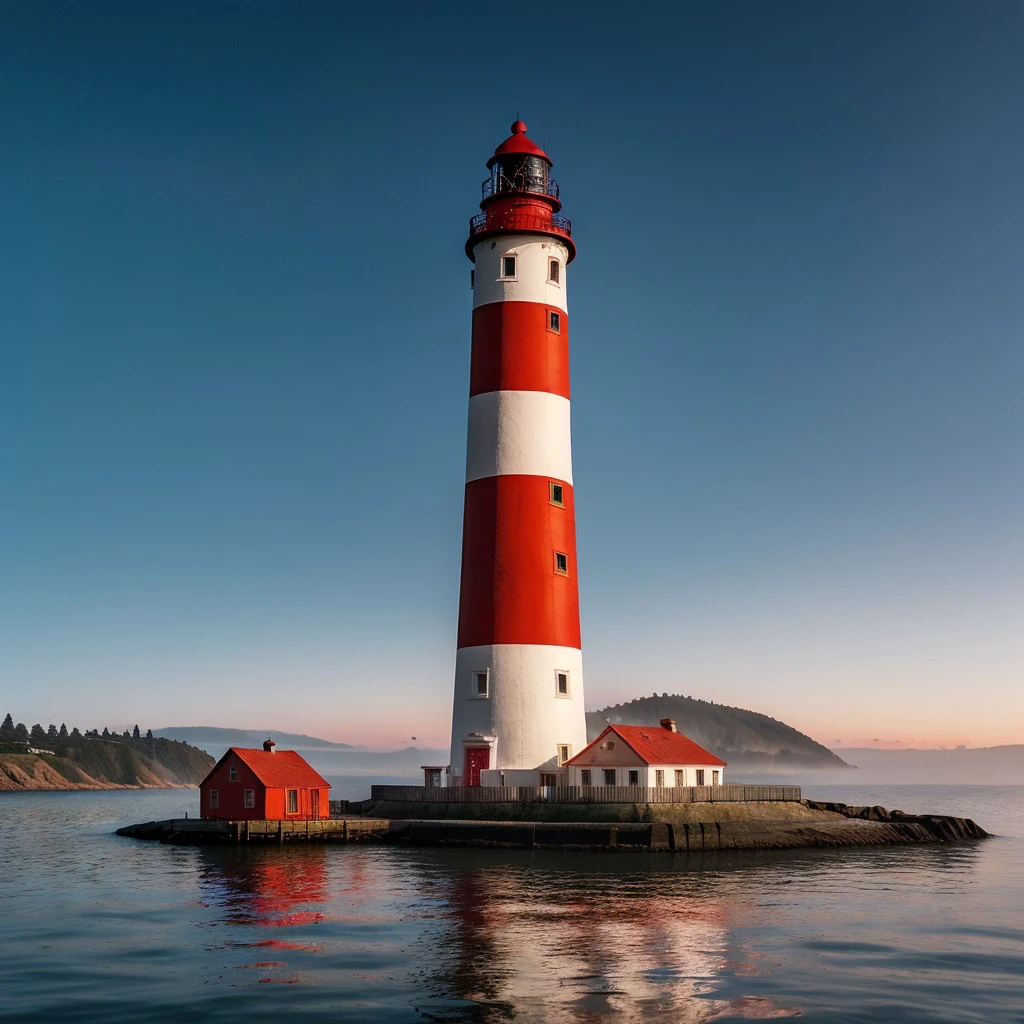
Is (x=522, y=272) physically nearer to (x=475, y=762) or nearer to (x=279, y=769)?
(x=475, y=762)

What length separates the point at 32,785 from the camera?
616ft

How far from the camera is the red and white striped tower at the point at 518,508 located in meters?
49.2

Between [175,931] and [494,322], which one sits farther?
[494,322]

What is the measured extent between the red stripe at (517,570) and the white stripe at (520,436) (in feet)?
1.88

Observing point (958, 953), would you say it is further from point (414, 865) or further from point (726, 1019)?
point (414, 865)

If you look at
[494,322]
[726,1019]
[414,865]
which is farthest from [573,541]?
[726,1019]

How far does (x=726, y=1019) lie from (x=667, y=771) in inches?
1167

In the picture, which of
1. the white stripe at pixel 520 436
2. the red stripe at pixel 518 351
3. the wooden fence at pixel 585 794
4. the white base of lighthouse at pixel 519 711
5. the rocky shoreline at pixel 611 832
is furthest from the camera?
the red stripe at pixel 518 351

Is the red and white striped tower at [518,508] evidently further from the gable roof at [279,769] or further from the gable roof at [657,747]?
the gable roof at [279,769]

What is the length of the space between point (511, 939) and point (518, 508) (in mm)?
25548

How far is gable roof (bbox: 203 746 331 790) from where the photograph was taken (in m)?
51.5

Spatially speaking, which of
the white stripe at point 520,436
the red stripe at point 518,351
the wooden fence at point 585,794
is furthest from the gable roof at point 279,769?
the red stripe at point 518,351

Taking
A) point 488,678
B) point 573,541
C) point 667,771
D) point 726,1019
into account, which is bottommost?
point 726,1019

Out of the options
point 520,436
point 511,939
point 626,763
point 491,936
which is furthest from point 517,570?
point 511,939
